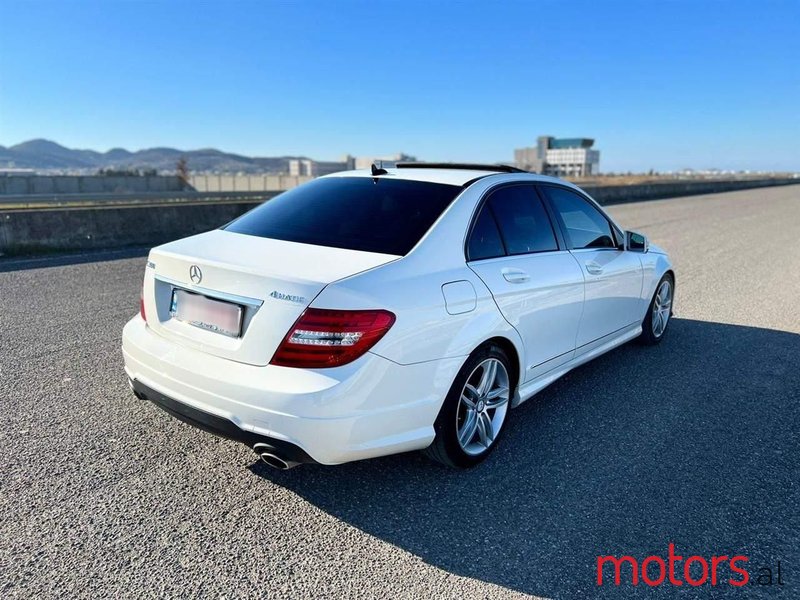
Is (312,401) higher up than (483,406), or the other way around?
(312,401)

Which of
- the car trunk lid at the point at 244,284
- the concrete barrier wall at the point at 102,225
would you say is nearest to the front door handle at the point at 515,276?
the car trunk lid at the point at 244,284

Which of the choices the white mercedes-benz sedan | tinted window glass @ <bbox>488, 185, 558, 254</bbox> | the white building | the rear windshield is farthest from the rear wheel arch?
the white building

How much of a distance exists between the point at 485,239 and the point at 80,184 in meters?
54.3

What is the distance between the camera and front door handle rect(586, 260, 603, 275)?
4375mm

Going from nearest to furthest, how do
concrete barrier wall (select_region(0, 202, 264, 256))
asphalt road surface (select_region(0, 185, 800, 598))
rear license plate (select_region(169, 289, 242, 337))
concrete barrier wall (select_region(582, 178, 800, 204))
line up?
asphalt road surface (select_region(0, 185, 800, 598)) → rear license plate (select_region(169, 289, 242, 337)) → concrete barrier wall (select_region(0, 202, 264, 256)) → concrete barrier wall (select_region(582, 178, 800, 204))

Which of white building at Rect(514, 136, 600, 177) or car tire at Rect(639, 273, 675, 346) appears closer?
car tire at Rect(639, 273, 675, 346)

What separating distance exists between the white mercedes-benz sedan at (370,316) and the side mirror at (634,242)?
959 millimetres

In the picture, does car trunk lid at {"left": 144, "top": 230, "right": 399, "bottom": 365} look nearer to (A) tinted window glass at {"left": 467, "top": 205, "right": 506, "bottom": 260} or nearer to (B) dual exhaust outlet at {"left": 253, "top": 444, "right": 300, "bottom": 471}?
(B) dual exhaust outlet at {"left": 253, "top": 444, "right": 300, "bottom": 471}

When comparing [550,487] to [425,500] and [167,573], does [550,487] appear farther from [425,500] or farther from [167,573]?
[167,573]

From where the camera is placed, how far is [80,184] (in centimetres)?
4962

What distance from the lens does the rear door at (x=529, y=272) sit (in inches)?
136

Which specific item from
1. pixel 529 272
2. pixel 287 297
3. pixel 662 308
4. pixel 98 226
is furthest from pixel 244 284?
pixel 98 226

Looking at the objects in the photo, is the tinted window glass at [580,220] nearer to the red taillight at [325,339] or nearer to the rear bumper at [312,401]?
the rear bumper at [312,401]

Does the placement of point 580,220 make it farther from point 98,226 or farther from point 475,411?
point 98,226
